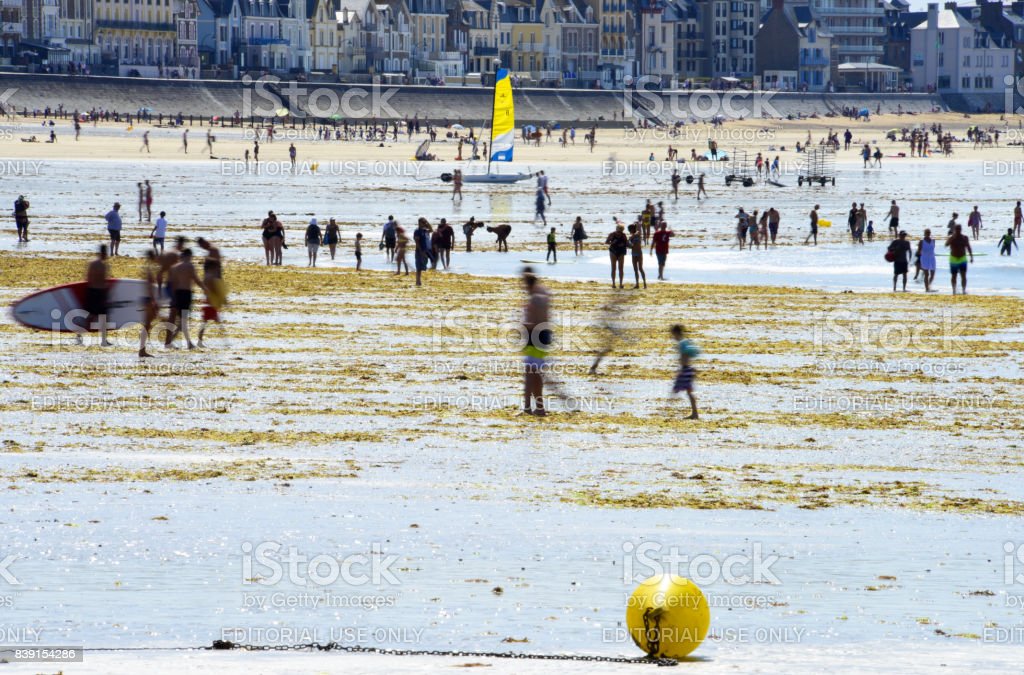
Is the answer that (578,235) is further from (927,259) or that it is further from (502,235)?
(927,259)

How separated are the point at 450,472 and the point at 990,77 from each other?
578 ft

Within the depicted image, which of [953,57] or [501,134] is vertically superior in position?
[953,57]

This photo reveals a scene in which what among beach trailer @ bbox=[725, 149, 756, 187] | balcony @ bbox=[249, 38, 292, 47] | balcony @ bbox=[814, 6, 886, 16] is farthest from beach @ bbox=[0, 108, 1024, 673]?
balcony @ bbox=[814, 6, 886, 16]

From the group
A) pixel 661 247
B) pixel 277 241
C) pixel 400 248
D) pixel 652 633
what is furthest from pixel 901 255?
pixel 652 633

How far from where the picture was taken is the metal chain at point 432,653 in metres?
8.76

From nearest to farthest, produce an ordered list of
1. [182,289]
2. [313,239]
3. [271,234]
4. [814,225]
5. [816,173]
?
[182,289]
[271,234]
[313,239]
[814,225]
[816,173]

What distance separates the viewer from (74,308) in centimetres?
2172

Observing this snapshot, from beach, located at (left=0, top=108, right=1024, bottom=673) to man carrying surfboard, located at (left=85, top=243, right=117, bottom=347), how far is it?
601 mm

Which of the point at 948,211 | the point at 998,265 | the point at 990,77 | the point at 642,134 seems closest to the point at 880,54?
the point at 990,77

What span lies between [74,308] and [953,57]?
167 m

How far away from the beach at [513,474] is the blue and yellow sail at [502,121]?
36.1 meters

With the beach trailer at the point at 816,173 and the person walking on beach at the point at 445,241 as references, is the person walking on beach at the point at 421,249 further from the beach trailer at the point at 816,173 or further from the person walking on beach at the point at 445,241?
the beach trailer at the point at 816,173

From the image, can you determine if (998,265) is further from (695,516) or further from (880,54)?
(880,54)

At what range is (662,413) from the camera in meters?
16.6
